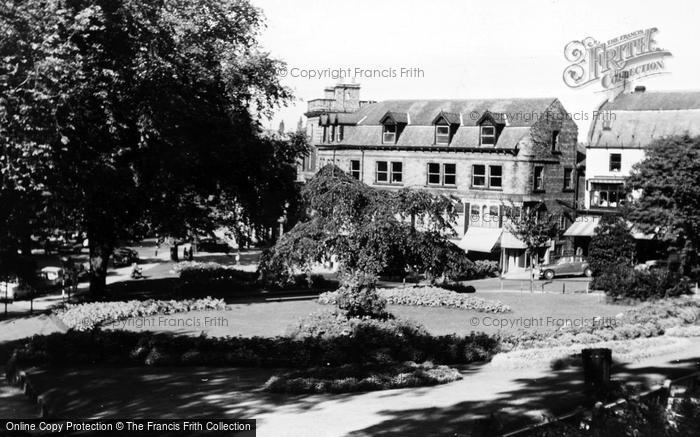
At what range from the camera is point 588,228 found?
179 ft

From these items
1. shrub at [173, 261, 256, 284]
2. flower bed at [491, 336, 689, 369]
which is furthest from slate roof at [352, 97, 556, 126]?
flower bed at [491, 336, 689, 369]

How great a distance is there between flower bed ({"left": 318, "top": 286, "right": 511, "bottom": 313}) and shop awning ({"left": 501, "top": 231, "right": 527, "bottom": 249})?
57.6 ft

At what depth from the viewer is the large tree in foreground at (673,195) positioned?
139 feet

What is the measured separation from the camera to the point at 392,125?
58.9 meters

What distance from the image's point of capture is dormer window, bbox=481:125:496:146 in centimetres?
5409

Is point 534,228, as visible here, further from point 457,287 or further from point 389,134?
point 389,134

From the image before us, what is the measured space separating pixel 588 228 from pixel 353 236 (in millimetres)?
29138

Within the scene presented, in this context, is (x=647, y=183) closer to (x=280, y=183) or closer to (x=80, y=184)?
(x=280, y=183)

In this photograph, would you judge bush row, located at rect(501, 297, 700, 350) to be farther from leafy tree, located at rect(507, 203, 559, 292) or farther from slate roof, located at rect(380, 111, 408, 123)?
slate roof, located at rect(380, 111, 408, 123)

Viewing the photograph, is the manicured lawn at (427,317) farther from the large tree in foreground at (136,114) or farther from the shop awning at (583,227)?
the shop awning at (583,227)

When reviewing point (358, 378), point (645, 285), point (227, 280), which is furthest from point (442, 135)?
point (358, 378)

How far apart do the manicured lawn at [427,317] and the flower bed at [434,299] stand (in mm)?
498

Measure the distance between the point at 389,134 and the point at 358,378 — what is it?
4179 cm

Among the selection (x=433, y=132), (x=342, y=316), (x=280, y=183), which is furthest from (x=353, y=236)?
(x=433, y=132)
